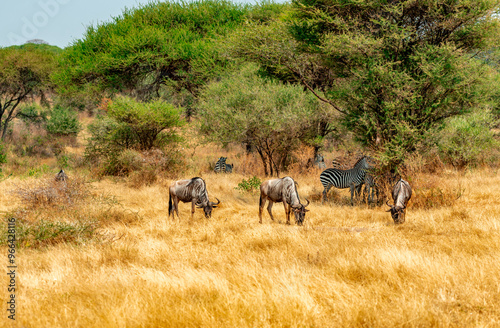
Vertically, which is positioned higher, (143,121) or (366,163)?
(143,121)

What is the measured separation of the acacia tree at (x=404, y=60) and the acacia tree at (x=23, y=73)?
20.6 meters

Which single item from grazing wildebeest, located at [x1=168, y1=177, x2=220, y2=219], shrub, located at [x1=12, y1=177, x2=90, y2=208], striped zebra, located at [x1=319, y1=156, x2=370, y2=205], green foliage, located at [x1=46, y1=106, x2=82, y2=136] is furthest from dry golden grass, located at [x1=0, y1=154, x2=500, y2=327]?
green foliage, located at [x1=46, y1=106, x2=82, y2=136]

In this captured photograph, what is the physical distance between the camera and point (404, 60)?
11500 millimetres

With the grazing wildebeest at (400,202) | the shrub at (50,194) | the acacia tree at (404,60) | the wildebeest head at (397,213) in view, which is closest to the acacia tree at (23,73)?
the shrub at (50,194)

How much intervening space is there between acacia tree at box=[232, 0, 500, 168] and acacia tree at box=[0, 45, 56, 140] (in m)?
20.6

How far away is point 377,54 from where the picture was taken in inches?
448

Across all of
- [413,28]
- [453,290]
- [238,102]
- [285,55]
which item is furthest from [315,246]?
[238,102]

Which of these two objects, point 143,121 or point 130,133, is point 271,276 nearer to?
point 143,121

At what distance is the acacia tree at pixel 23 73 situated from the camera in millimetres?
23562

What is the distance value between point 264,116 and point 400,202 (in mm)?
8590

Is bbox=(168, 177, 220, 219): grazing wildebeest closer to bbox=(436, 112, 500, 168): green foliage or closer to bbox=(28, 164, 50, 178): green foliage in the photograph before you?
bbox=(28, 164, 50, 178): green foliage

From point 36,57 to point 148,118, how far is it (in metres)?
13.8

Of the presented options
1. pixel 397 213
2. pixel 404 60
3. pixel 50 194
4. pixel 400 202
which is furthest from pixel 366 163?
pixel 50 194

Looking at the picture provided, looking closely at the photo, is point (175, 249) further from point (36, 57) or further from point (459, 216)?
point (36, 57)
